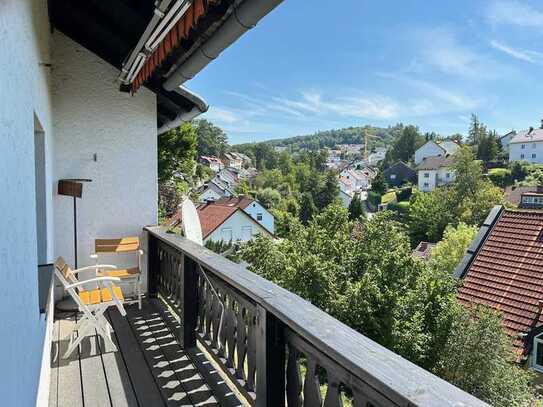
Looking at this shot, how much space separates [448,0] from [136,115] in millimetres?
58827

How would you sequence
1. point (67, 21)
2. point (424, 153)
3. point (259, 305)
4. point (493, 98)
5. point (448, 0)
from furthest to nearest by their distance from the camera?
point (493, 98) → point (424, 153) → point (448, 0) → point (67, 21) → point (259, 305)

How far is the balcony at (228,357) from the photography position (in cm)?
122

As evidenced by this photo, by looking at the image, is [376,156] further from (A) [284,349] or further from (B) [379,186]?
(A) [284,349]

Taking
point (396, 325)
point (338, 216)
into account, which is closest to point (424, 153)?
point (338, 216)

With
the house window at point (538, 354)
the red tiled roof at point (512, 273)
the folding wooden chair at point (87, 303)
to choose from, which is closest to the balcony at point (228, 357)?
the folding wooden chair at point (87, 303)

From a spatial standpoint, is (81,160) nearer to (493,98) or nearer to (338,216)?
(338,216)

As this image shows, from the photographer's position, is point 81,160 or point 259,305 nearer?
point 259,305

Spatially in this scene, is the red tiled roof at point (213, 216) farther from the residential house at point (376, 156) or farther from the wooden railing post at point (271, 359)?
the residential house at point (376, 156)

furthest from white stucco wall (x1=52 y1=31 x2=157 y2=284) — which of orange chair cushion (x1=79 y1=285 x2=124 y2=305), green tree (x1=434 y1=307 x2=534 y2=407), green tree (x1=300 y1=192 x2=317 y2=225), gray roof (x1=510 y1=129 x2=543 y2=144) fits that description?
gray roof (x1=510 y1=129 x2=543 y2=144)

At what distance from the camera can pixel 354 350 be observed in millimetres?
1281

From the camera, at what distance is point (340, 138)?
143m

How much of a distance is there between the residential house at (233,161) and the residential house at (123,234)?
248ft

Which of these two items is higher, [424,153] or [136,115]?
[424,153]

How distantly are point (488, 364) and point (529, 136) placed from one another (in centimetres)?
6337
